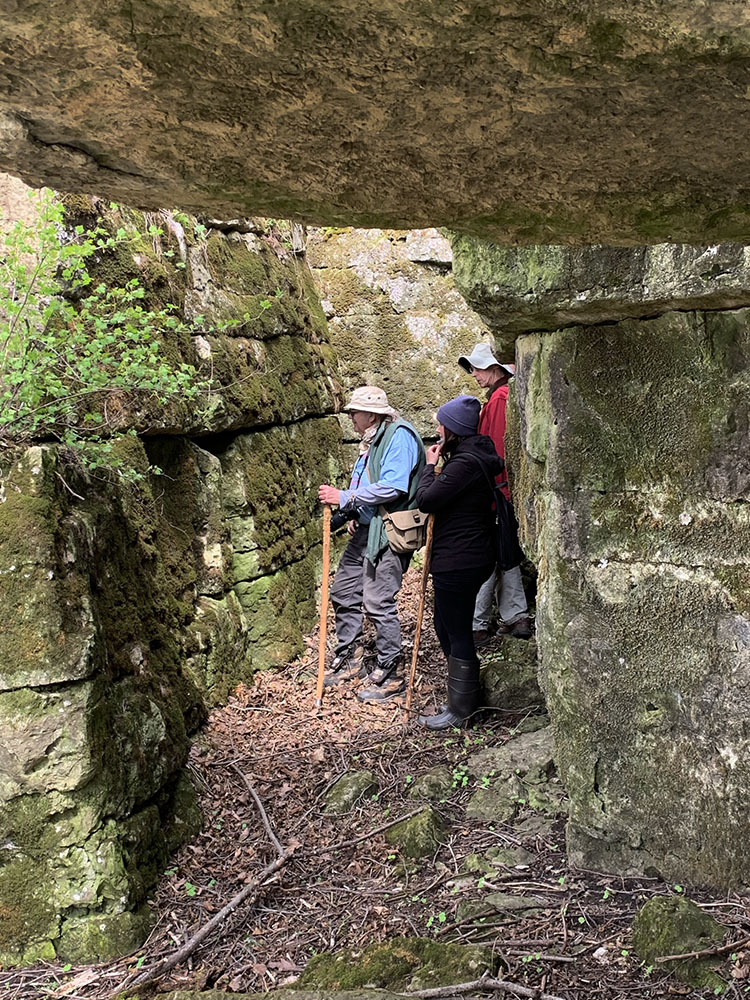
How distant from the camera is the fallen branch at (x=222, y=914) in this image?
10.6 feet

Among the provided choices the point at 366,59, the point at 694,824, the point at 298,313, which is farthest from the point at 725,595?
the point at 298,313

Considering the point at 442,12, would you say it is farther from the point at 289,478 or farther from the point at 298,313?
the point at 298,313

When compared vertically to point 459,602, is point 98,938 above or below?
below

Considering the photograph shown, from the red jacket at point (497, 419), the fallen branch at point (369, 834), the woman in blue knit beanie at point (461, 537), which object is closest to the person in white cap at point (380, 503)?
the red jacket at point (497, 419)

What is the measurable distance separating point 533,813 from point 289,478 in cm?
403

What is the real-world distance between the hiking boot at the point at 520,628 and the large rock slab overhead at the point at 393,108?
4575 millimetres

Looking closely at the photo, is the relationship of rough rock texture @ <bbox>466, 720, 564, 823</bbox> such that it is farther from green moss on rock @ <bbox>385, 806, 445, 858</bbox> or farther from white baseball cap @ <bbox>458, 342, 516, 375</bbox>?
white baseball cap @ <bbox>458, 342, 516, 375</bbox>

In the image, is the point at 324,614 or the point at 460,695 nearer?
the point at 460,695

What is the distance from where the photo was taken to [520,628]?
5980mm

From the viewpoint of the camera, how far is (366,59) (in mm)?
1048

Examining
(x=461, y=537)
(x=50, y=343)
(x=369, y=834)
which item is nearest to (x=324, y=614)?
(x=461, y=537)

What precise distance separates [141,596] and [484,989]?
2.68m

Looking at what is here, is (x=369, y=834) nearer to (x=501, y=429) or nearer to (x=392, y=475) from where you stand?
(x=392, y=475)

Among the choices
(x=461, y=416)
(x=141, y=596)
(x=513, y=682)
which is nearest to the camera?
(x=141, y=596)
